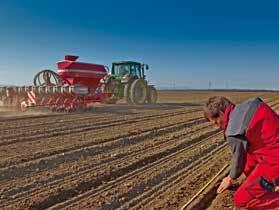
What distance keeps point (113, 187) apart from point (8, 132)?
235 inches

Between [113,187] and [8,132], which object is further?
[8,132]

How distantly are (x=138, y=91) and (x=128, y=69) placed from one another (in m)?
1.41

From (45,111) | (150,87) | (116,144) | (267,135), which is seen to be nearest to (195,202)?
(267,135)

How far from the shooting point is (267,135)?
133 inches

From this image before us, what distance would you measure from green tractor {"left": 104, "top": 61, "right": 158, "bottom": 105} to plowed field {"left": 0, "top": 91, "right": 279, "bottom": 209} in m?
9.69

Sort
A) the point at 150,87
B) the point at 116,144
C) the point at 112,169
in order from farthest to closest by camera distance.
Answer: the point at 150,87 → the point at 116,144 → the point at 112,169

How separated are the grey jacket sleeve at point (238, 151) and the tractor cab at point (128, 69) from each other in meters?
18.2

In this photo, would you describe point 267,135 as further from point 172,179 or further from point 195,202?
point 172,179

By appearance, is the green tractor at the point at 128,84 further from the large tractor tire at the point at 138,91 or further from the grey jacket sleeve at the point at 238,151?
the grey jacket sleeve at the point at 238,151

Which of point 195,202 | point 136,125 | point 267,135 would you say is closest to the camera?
point 267,135

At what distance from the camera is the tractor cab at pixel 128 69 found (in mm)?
21812

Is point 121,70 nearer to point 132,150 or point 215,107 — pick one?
point 132,150

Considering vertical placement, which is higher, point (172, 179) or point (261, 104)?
point (261, 104)

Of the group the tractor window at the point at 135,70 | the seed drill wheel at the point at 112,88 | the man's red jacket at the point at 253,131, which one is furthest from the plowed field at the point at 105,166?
the tractor window at the point at 135,70
